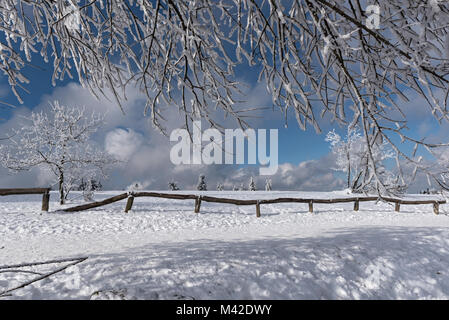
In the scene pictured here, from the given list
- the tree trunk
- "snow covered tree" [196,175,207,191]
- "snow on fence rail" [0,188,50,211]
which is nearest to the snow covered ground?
"snow on fence rail" [0,188,50,211]

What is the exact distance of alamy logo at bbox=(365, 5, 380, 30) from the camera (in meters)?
1.74

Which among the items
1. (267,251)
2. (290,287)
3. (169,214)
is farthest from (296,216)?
(290,287)

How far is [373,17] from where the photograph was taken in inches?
71.2

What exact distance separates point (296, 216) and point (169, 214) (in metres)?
6.43

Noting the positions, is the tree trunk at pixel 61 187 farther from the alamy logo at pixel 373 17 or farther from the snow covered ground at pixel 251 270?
the alamy logo at pixel 373 17

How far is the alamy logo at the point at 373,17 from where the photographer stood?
1.74 m

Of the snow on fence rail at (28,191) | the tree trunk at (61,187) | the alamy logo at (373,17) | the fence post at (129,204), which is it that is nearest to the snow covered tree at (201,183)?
→ the tree trunk at (61,187)

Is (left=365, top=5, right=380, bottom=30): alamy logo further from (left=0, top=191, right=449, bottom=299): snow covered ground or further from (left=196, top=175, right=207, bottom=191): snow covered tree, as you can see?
(left=196, top=175, right=207, bottom=191): snow covered tree

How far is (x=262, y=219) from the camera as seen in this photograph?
11.9 metres

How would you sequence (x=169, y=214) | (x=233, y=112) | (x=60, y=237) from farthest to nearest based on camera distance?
(x=169, y=214) < (x=60, y=237) < (x=233, y=112)

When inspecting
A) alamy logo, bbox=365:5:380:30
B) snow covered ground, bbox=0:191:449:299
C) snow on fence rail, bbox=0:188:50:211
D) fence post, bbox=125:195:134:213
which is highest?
alamy logo, bbox=365:5:380:30

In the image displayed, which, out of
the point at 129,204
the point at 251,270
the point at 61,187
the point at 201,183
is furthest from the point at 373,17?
the point at 201,183
